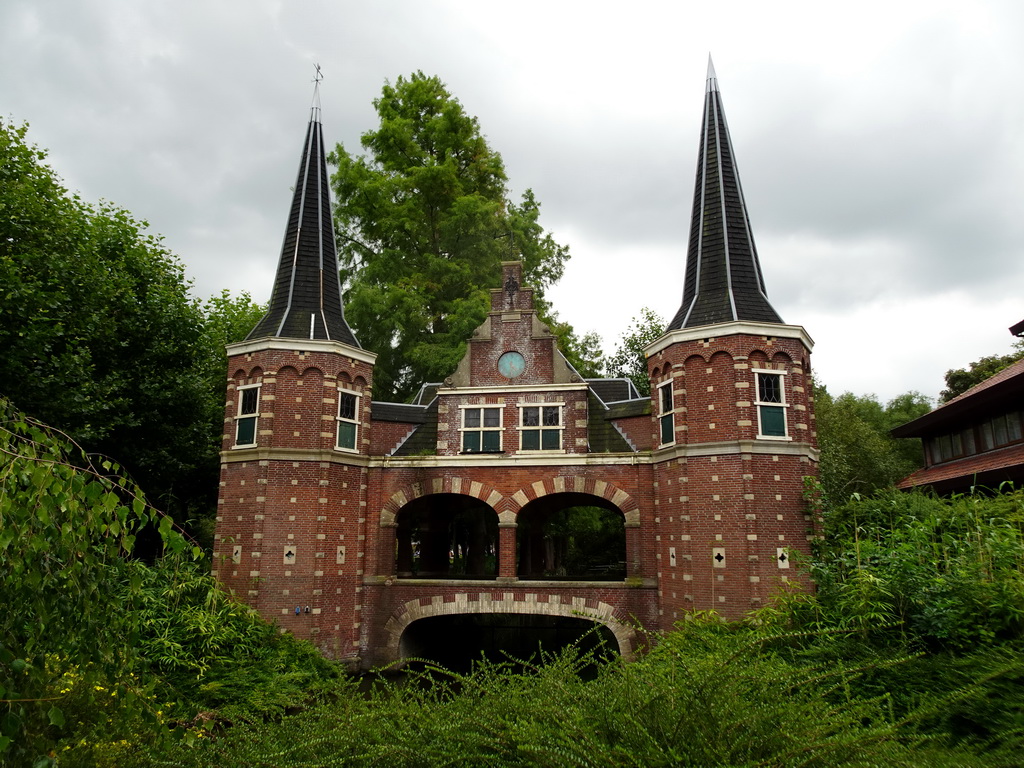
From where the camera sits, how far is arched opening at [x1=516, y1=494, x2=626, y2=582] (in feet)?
87.4

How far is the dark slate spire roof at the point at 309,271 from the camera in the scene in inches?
854

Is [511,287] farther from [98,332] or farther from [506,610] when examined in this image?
[98,332]

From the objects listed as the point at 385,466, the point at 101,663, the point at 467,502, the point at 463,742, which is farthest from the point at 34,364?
the point at 463,742

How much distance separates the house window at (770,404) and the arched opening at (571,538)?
22.7ft

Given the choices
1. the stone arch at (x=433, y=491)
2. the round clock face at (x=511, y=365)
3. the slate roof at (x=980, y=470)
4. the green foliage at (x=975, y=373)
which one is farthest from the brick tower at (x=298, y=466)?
the green foliage at (x=975, y=373)

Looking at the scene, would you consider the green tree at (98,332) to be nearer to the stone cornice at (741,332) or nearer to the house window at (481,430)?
the house window at (481,430)

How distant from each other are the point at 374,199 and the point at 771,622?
26.1 m

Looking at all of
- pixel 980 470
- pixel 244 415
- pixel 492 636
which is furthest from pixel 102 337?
pixel 980 470

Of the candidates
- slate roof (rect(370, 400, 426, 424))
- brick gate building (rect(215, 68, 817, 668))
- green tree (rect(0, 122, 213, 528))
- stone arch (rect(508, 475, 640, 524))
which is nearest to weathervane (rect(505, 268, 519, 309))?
brick gate building (rect(215, 68, 817, 668))

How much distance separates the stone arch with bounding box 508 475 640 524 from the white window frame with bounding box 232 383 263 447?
7427 mm

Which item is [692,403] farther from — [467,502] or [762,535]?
[467,502]

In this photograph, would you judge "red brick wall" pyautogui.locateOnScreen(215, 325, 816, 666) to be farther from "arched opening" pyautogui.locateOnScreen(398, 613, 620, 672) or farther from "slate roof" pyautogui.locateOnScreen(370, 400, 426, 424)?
"arched opening" pyautogui.locateOnScreen(398, 613, 620, 672)

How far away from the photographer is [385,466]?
2216 centimetres

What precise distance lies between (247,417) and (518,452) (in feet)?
25.6
